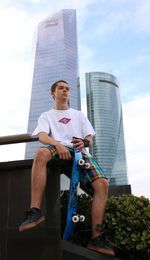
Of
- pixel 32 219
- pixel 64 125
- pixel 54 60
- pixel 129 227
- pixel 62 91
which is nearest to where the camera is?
pixel 32 219

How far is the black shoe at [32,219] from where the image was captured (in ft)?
9.32

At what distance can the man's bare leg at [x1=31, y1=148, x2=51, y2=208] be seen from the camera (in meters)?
2.97

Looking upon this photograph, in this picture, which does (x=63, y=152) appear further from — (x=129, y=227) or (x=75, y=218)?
(x=129, y=227)

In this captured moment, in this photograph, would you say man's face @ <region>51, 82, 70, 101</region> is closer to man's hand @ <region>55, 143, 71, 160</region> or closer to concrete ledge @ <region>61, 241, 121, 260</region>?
man's hand @ <region>55, 143, 71, 160</region>

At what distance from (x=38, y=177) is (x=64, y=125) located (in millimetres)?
794

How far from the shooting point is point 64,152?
10.4ft

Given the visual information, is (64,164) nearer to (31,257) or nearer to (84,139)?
(84,139)

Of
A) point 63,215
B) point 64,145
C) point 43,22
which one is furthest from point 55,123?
point 43,22

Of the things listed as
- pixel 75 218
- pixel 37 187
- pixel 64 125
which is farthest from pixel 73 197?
pixel 64 125

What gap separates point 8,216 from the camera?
10.8 feet

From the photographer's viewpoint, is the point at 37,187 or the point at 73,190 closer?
the point at 37,187

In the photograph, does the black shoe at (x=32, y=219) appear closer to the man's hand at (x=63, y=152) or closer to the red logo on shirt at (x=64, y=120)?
the man's hand at (x=63, y=152)

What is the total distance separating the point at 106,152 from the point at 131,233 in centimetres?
7218

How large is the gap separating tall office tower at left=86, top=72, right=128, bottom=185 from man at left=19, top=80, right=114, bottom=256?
6760cm
